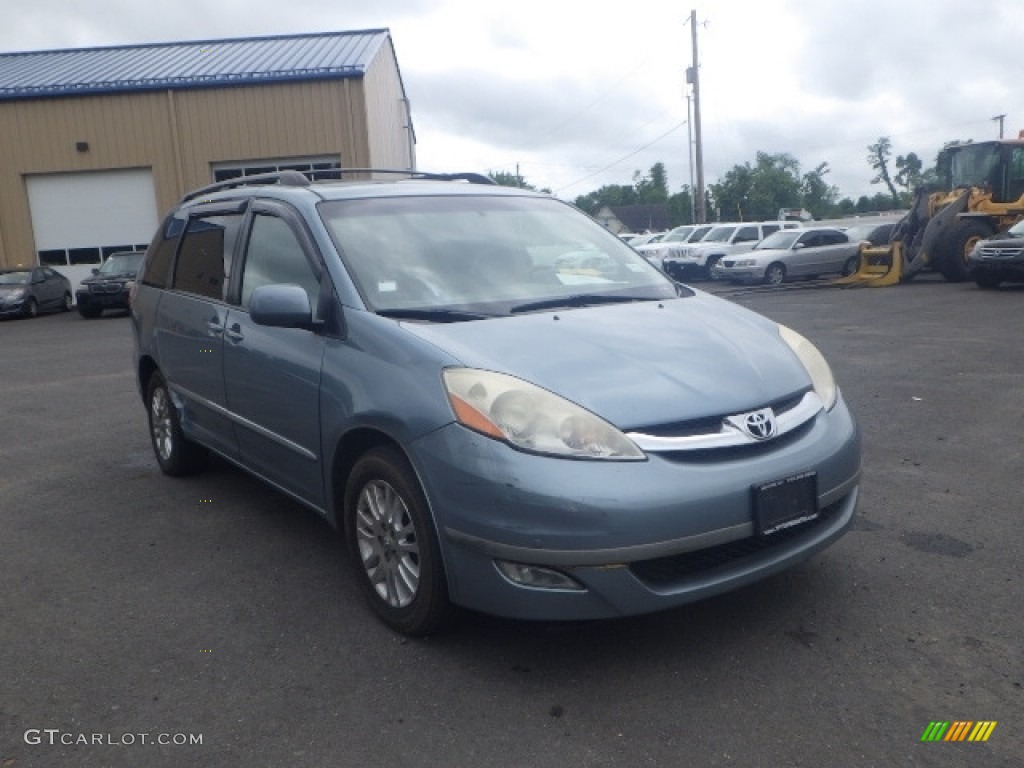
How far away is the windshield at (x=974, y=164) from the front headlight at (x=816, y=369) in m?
18.5

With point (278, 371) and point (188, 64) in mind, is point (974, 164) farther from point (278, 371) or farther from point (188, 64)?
point (188, 64)

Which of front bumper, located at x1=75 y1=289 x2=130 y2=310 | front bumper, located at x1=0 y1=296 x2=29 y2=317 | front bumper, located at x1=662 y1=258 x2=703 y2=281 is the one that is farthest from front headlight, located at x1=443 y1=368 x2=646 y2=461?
front bumper, located at x1=662 y1=258 x2=703 y2=281

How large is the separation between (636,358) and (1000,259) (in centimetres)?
1580

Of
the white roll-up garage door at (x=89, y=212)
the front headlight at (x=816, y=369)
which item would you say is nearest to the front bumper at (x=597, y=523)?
the front headlight at (x=816, y=369)

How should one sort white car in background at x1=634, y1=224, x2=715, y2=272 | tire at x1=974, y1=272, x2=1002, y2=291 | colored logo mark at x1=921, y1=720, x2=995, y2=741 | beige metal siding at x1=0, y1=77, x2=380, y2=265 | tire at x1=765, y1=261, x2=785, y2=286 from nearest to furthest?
colored logo mark at x1=921, y1=720, x2=995, y2=741
tire at x1=974, y1=272, x2=1002, y2=291
tire at x1=765, y1=261, x2=785, y2=286
beige metal siding at x1=0, y1=77, x2=380, y2=265
white car in background at x1=634, y1=224, x2=715, y2=272

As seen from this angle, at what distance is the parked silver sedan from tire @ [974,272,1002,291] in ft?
18.9

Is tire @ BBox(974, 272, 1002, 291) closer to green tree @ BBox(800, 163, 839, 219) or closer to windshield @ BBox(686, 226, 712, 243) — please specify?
windshield @ BBox(686, 226, 712, 243)

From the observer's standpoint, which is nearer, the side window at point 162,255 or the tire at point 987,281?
the side window at point 162,255

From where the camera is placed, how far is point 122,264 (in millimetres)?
21594

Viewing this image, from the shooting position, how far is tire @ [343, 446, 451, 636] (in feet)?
10.8

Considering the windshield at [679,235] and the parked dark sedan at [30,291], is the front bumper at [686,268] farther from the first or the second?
the parked dark sedan at [30,291]

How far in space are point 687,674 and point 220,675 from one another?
5.30ft

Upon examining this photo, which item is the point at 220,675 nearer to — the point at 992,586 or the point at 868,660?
the point at 868,660

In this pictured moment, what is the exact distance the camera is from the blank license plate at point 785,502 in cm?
310
